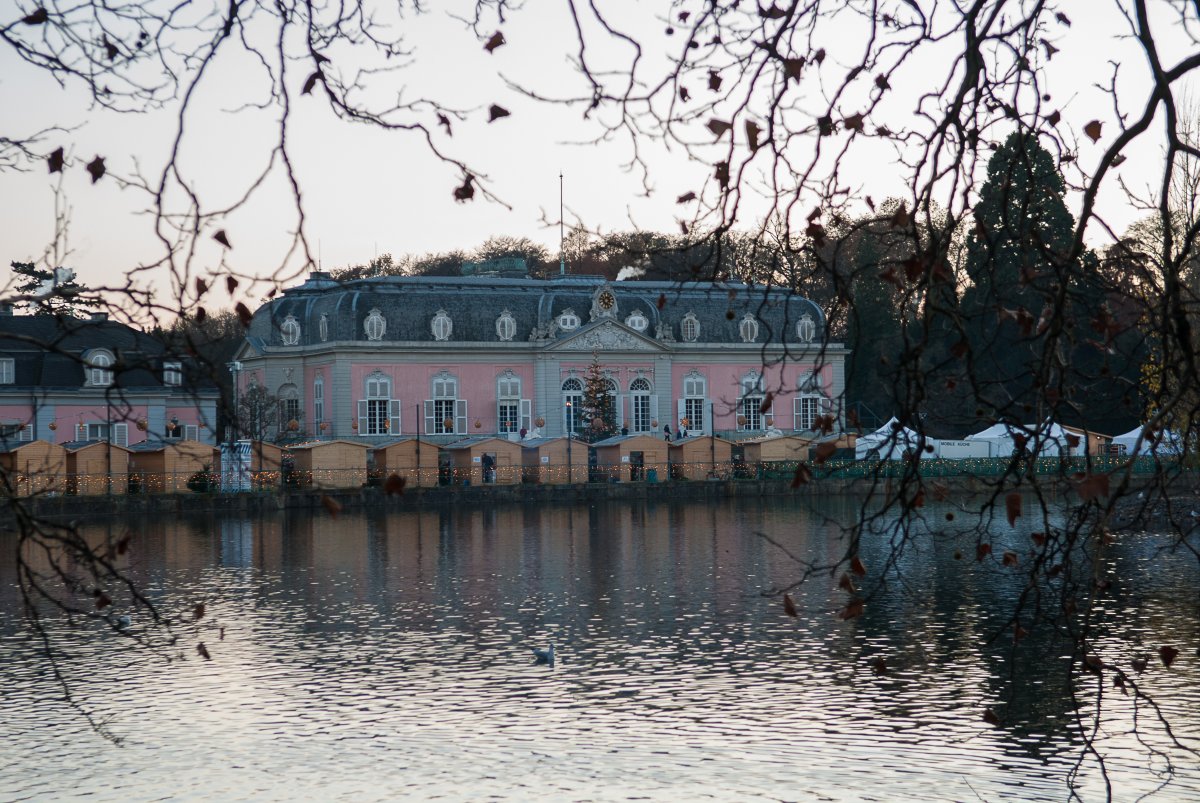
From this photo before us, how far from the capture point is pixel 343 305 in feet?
198

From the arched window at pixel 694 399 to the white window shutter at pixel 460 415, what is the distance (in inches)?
359

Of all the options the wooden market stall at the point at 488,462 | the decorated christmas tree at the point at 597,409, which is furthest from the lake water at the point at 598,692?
the decorated christmas tree at the point at 597,409

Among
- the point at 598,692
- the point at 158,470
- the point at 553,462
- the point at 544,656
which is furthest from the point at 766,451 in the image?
the point at 598,692

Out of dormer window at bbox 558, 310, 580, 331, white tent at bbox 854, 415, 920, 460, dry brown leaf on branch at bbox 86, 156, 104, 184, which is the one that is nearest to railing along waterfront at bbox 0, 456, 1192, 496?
dormer window at bbox 558, 310, 580, 331

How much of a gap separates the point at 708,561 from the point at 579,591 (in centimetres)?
463

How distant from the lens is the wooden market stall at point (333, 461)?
48769mm

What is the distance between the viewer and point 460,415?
6250 centimetres

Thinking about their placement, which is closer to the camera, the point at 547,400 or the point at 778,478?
the point at 778,478

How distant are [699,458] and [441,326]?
13.9 metres

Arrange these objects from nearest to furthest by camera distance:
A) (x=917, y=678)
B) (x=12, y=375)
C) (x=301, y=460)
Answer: (x=917, y=678) → (x=301, y=460) → (x=12, y=375)

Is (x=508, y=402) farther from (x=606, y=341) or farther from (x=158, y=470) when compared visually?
(x=158, y=470)

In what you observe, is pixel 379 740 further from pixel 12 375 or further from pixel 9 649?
pixel 12 375

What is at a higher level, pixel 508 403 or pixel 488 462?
pixel 508 403

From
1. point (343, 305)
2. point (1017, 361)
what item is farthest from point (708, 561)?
point (343, 305)
